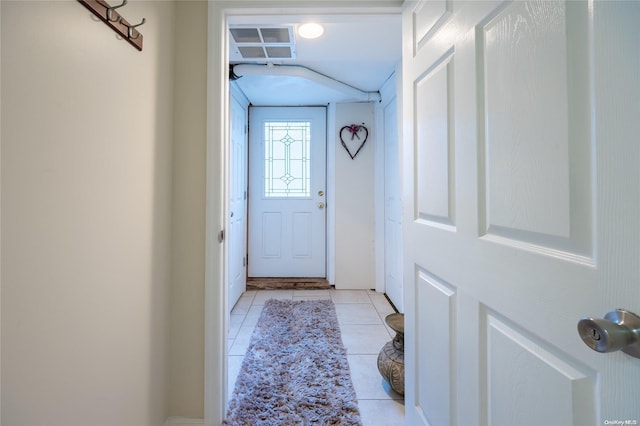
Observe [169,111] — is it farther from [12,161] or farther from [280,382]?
[280,382]

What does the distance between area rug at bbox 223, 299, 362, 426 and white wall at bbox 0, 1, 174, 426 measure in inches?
18.8

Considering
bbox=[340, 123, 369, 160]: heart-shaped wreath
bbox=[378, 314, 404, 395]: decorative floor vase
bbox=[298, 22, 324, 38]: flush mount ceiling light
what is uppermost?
bbox=[298, 22, 324, 38]: flush mount ceiling light

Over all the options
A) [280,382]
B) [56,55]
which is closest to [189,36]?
[56,55]

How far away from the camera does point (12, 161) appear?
2.00ft

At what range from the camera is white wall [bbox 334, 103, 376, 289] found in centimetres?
332

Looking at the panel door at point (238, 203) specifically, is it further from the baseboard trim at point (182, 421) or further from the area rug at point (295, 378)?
the baseboard trim at point (182, 421)

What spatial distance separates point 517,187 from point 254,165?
3.25 meters

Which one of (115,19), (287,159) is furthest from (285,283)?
(115,19)

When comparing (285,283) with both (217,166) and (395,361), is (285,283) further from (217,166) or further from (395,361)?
(217,166)

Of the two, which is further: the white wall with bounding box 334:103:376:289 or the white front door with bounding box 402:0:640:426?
the white wall with bounding box 334:103:376:289

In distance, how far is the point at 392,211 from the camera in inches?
114

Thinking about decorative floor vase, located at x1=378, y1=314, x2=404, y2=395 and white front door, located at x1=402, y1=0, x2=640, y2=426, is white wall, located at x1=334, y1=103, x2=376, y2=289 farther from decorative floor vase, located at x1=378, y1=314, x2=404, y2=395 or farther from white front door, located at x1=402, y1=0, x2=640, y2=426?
white front door, located at x1=402, y1=0, x2=640, y2=426

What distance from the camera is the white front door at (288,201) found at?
3594 millimetres

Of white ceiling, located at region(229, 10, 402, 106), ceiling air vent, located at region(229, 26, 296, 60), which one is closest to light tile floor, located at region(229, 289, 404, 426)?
white ceiling, located at region(229, 10, 402, 106)
